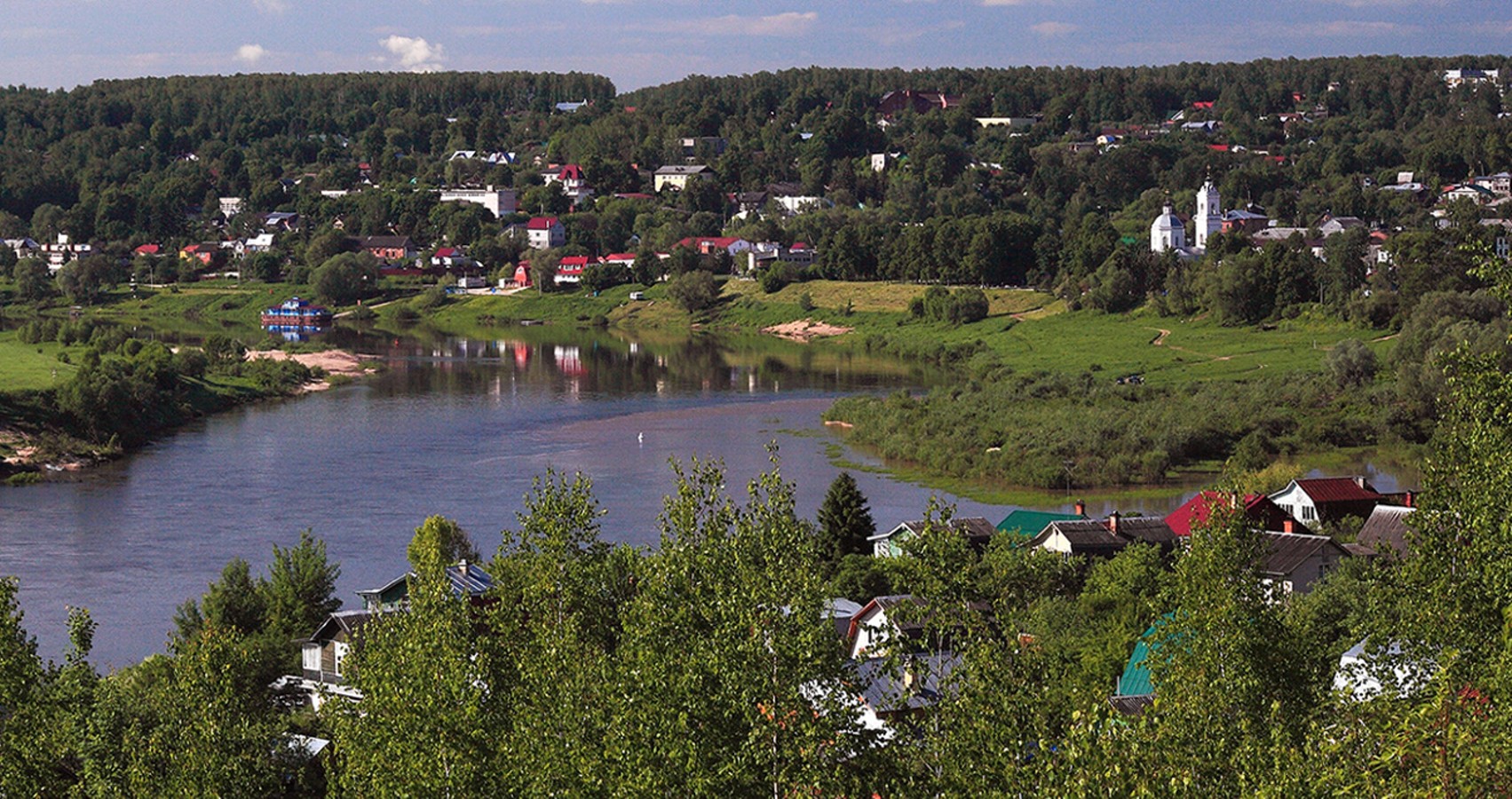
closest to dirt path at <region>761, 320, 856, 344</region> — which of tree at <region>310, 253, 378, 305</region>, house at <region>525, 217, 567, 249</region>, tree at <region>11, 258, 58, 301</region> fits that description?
tree at <region>310, 253, 378, 305</region>

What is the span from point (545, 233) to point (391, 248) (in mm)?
4581

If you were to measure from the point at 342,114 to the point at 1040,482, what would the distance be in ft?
233

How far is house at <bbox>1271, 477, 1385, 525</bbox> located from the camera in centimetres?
1572

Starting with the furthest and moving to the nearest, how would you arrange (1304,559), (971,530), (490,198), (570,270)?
(490,198) → (570,270) → (971,530) → (1304,559)

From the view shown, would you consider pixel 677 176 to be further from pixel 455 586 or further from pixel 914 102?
pixel 455 586

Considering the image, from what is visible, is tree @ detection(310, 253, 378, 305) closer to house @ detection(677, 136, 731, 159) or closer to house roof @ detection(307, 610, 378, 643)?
house @ detection(677, 136, 731, 159)

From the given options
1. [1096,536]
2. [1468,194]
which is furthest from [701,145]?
[1096,536]

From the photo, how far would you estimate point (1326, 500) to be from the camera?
15789 mm

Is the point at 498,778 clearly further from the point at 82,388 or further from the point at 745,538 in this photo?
the point at 82,388

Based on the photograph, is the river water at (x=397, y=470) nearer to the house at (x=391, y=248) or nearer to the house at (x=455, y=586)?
the house at (x=455, y=586)

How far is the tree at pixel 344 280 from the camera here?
154 ft

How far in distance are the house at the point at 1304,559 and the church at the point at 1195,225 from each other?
26253 millimetres

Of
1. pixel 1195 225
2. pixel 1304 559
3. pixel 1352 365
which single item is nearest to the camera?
pixel 1304 559

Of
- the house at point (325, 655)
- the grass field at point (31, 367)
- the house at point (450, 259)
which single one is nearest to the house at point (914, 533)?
the house at point (325, 655)
